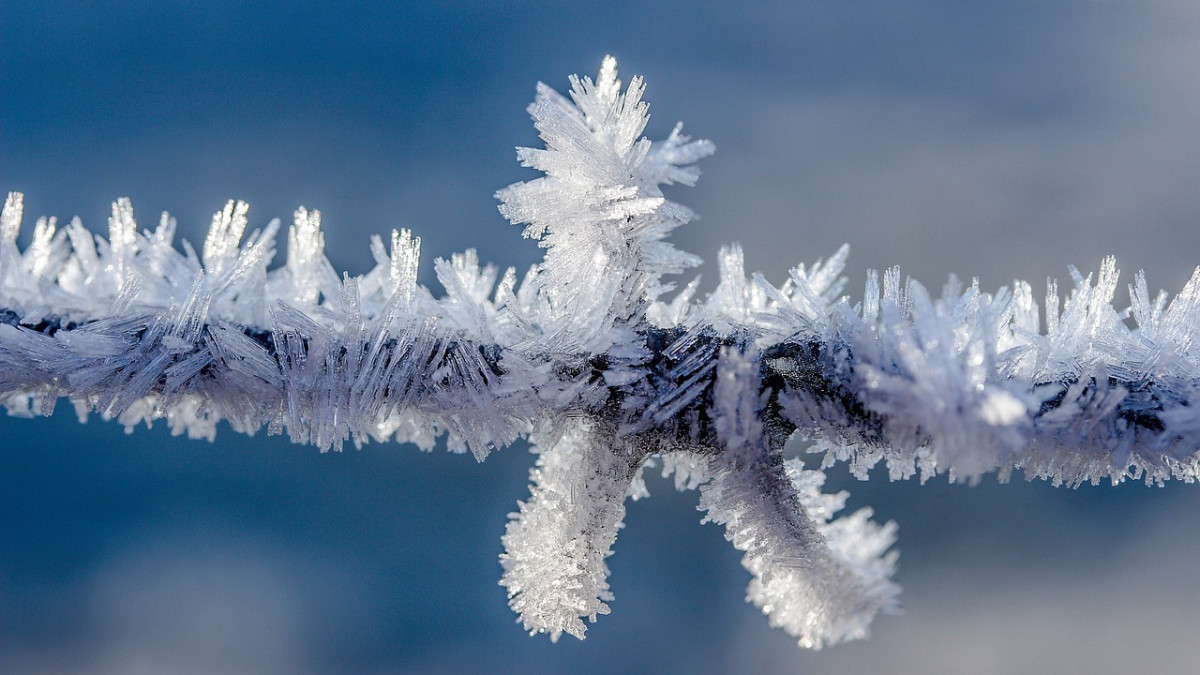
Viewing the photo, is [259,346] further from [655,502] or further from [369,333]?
[655,502]

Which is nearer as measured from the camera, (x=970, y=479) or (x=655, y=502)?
(x=970, y=479)

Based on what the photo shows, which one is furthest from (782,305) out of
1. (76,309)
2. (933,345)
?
(76,309)

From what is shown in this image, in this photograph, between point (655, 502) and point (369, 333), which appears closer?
point (369, 333)

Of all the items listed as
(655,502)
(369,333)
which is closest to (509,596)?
(369,333)

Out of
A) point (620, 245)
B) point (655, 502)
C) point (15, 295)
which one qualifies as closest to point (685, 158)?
point (620, 245)

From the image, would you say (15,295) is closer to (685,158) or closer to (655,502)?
(685,158)
